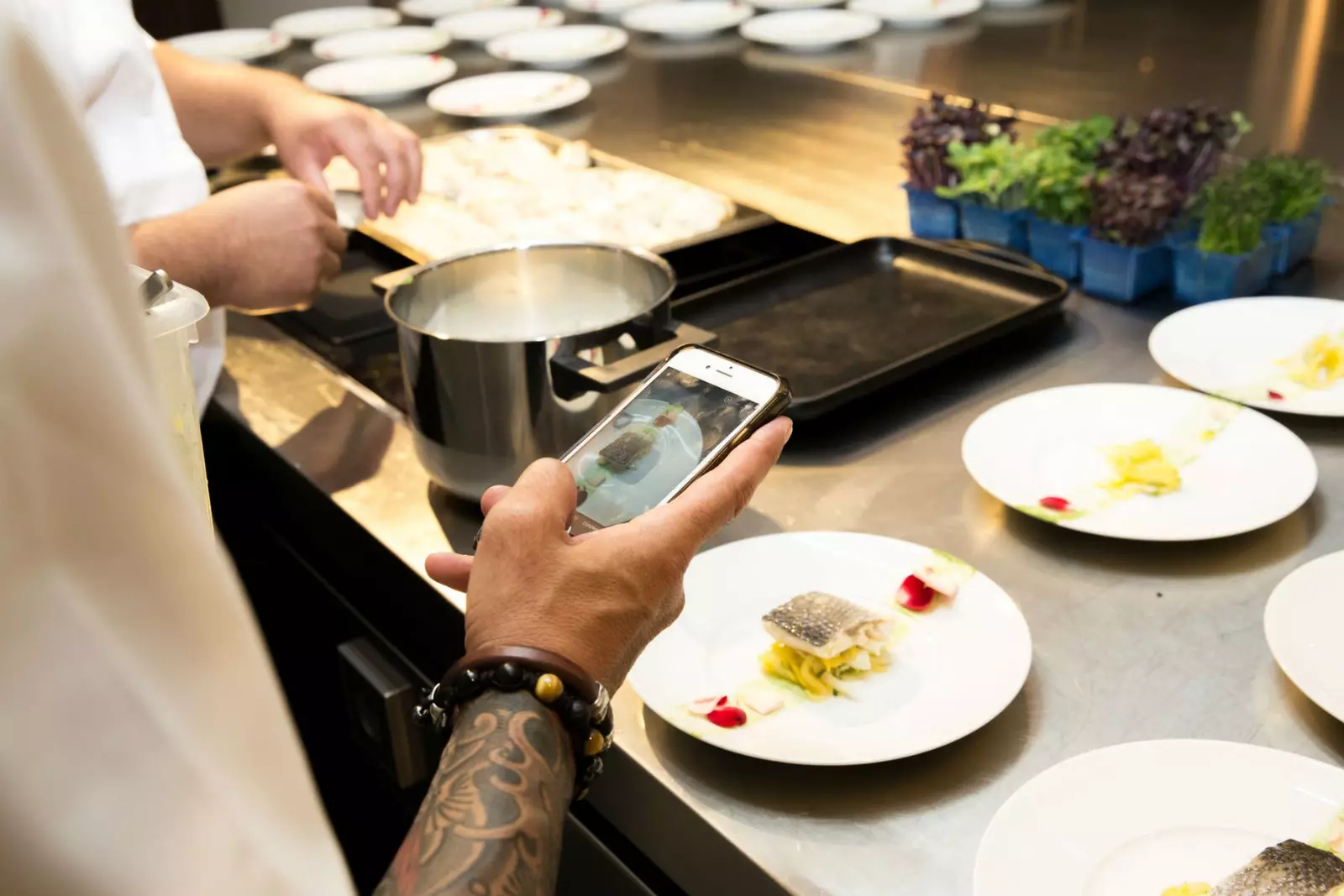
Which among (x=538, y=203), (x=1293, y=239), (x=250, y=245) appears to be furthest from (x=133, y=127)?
(x=1293, y=239)

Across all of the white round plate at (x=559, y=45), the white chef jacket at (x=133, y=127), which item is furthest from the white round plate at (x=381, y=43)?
the white chef jacket at (x=133, y=127)

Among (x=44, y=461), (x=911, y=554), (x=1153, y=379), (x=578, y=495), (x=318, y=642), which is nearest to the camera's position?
(x=44, y=461)

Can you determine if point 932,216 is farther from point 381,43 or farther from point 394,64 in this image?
point 381,43

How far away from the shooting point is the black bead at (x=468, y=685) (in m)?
0.69

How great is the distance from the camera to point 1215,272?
1.33m

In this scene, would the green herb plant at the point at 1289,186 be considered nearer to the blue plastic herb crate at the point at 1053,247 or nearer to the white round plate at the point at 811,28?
the blue plastic herb crate at the point at 1053,247

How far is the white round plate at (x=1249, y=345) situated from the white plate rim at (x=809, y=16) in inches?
53.0

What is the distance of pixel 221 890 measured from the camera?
371 millimetres

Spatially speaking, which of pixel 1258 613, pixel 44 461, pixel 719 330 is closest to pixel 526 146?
pixel 719 330

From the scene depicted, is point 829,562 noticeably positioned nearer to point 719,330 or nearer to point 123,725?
point 719,330

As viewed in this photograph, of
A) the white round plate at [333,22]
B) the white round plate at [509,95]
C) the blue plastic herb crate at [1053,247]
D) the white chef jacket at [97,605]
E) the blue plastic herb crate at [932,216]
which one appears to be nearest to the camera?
the white chef jacket at [97,605]

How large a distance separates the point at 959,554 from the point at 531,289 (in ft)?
1.54

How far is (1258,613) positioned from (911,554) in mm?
249

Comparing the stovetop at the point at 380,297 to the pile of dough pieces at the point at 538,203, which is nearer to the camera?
the stovetop at the point at 380,297
